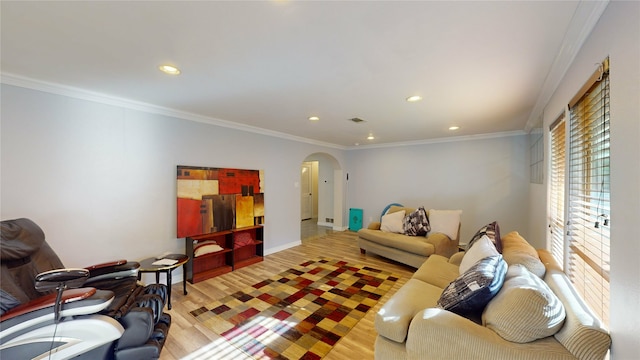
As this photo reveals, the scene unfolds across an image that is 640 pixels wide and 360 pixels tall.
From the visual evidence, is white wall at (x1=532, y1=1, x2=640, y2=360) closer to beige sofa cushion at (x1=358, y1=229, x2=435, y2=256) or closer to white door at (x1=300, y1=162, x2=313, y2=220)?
beige sofa cushion at (x1=358, y1=229, x2=435, y2=256)

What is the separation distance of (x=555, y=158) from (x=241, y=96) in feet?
10.6

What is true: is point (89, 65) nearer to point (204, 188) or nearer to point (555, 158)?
point (204, 188)

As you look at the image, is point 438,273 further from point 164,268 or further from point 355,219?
point 355,219

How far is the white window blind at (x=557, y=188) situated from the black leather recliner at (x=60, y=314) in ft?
10.5

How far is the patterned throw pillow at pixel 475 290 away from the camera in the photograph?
4.61ft

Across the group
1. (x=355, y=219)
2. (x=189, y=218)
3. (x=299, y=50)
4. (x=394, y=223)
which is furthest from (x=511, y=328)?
(x=355, y=219)

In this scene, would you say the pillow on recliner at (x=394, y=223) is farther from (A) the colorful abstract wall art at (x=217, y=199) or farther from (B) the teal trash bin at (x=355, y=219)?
(A) the colorful abstract wall art at (x=217, y=199)

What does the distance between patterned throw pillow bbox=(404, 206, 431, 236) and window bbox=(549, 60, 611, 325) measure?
183cm

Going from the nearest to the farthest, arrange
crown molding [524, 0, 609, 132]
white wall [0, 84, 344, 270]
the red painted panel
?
crown molding [524, 0, 609, 132] → white wall [0, 84, 344, 270] → the red painted panel

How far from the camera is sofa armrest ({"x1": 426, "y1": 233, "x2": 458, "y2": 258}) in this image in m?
3.51

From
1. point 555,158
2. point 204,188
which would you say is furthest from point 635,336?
point 204,188

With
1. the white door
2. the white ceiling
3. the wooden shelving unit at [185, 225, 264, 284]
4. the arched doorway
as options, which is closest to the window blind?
the white ceiling

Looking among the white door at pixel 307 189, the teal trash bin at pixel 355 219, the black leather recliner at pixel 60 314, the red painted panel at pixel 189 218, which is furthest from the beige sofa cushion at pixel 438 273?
the white door at pixel 307 189

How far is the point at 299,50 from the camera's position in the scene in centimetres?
161
